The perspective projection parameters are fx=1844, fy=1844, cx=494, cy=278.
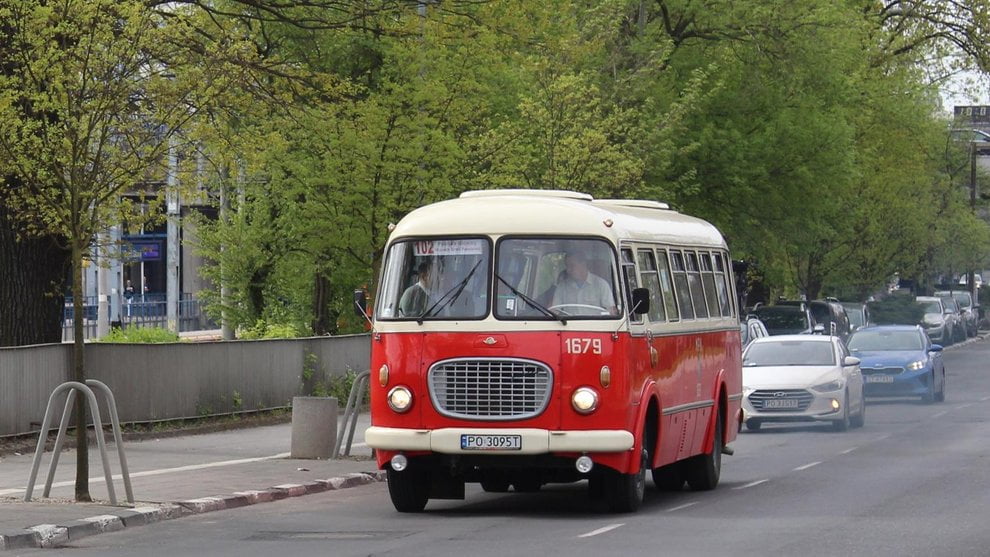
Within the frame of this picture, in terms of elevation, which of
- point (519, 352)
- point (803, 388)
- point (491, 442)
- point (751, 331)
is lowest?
point (803, 388)

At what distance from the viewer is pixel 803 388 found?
28.5m

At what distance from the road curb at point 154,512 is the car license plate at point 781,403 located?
10368mm

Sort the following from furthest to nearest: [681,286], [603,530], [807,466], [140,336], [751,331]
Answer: [751,331] < [140,336] < [807,466] < [681,286] < [603,530]

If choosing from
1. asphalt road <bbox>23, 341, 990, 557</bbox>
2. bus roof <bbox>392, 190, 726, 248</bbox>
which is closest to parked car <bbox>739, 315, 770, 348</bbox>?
asphalt road <bbox>23, 341, 990, 557</bbox>

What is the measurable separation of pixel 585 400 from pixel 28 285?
11.8 meters

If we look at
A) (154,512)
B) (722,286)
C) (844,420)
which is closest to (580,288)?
(154,512)

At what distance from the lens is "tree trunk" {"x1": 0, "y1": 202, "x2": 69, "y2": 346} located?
24.3 meters

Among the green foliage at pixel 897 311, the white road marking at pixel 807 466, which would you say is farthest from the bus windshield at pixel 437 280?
the green foliage at pixel 897 311

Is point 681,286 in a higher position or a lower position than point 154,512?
higher

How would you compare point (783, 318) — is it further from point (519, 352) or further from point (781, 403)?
point (519, 352)

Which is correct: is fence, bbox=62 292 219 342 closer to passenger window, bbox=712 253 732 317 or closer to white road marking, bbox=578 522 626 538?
passenger window, bbox=712 253 732 317

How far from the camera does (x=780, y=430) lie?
30.1 meters

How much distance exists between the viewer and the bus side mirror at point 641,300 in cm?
1535

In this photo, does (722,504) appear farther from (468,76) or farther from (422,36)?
(468,76)
